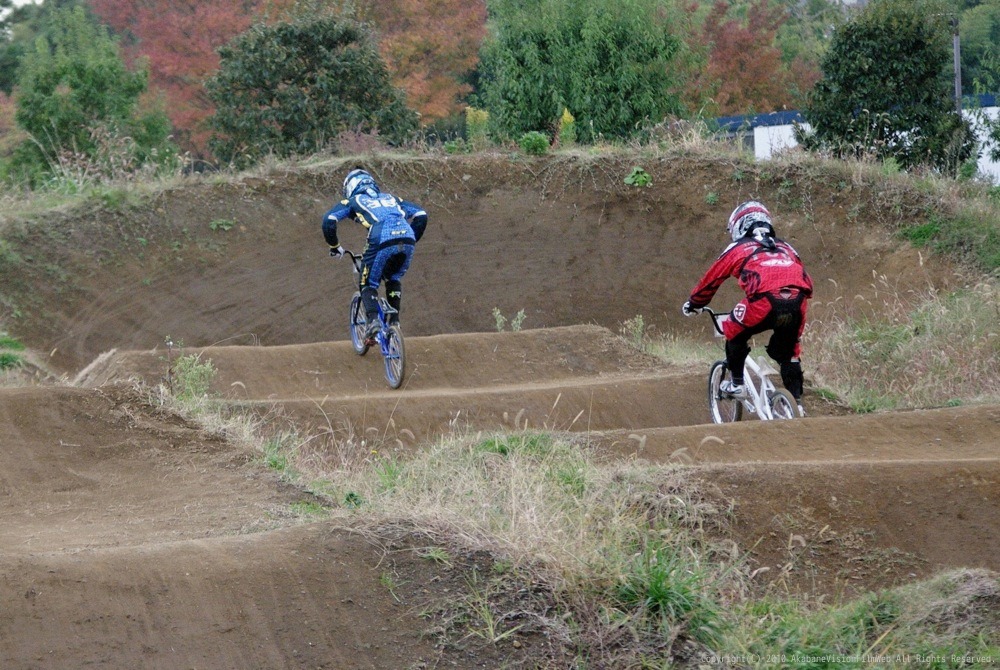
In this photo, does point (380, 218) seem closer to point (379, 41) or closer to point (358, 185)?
point (358, 185)

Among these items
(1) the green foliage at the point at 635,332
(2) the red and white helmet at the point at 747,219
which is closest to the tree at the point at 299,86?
(1) the green foliage at the point at 635,332

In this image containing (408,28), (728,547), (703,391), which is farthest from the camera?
(408,28)

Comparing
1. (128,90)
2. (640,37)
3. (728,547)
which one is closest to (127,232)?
(128,90)

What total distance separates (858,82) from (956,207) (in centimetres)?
363

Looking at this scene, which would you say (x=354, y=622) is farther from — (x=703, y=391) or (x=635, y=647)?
(x=703, y=391)

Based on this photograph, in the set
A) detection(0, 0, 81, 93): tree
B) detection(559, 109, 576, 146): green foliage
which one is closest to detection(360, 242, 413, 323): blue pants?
detection(559, 109, 576, 146): green foliage

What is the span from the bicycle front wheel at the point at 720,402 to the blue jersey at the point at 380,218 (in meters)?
3.81

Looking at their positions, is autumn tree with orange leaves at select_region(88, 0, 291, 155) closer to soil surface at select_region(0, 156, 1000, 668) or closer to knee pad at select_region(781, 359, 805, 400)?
soil surface at select_region(0, 156, 1000, 668)

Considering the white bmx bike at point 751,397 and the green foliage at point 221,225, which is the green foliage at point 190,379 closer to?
the white bmx bike at point 751,397

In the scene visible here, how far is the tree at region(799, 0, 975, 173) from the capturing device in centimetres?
2208

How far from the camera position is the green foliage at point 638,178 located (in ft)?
73.4

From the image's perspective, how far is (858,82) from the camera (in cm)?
2238

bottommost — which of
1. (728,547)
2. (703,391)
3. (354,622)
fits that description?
(703,391)

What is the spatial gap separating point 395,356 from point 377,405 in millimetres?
1307
